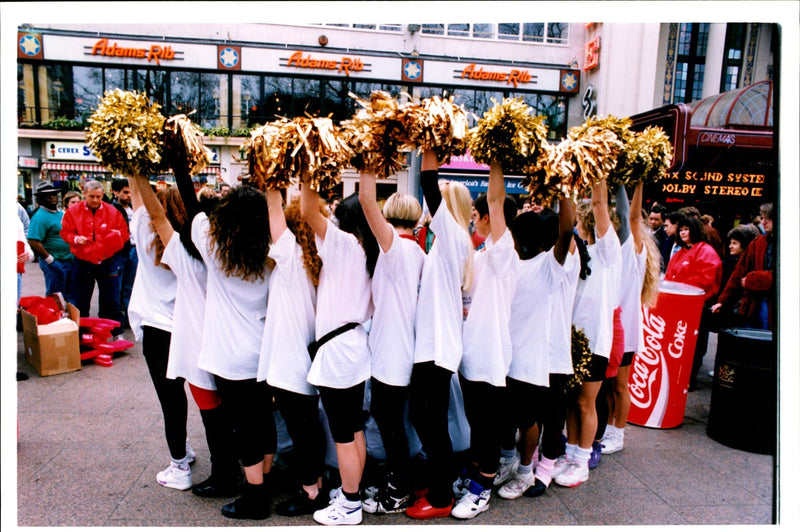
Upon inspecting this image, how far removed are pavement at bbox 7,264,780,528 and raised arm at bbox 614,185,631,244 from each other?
55.5 inches

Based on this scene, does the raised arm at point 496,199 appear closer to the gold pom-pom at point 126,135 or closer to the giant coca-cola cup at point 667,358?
the gold pom-pom at point 126,135

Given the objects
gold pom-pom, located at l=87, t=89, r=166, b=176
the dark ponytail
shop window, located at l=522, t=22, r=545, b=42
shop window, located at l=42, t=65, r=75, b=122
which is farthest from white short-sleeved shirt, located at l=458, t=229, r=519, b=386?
shop window, located at l=42, t=65, r=75, b=122

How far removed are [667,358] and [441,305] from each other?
94.6 inches

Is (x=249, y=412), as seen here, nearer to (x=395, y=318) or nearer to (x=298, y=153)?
(x=395, y=318)

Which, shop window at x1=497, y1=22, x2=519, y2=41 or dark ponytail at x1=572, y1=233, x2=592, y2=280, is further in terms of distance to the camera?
shop window at x1=497, y1=22, x2=519, y2=41

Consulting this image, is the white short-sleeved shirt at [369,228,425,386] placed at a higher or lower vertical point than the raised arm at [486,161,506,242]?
lower

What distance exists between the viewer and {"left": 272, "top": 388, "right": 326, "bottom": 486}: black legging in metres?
2.54

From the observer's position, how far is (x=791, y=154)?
7.47 feet

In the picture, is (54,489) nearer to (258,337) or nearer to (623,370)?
(258,337)

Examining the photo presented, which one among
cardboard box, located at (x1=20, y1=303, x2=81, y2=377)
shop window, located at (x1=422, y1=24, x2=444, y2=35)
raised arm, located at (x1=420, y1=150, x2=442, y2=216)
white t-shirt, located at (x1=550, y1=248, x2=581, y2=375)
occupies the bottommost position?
cardboard box, located at (x1=20, y1=303, x2=81, y2=377)

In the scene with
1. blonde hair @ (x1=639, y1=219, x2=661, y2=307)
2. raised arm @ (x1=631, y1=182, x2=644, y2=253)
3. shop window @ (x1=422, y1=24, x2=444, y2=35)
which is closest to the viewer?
raised arm @ (x1=631, y1=182, x2=644, y2=253)

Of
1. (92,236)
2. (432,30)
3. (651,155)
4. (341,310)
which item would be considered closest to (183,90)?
(432,30)

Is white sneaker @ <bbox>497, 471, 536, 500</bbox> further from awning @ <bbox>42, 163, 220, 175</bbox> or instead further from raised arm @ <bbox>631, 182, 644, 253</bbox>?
awning @ <bbox>42, 163, 220, 175</bbox>

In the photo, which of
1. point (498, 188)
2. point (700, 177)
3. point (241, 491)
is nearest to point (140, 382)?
point (241, 491)
